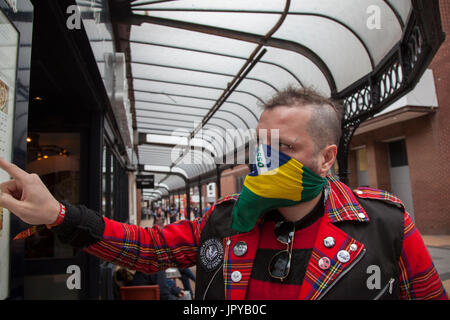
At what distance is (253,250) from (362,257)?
15.7 inches

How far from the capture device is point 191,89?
23.1ft

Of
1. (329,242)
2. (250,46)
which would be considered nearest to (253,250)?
(329,242)

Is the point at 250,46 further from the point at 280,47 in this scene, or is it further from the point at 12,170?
the point at 12,170

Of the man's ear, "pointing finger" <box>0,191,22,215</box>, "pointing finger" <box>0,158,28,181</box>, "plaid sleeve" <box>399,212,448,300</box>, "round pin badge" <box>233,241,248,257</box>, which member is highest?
the man's ear

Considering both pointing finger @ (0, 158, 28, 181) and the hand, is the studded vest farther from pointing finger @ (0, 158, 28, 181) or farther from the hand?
pointing finger @ (0, 158, 28, 181)

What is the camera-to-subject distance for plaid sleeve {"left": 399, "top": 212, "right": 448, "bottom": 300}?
3.79 feet

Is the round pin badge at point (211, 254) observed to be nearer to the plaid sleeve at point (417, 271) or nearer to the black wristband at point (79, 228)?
the black wristband at point (79, 228)

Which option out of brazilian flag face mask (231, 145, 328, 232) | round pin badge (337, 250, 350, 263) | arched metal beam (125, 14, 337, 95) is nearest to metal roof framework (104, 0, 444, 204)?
arched metal beam (125, 14, 337, 95)

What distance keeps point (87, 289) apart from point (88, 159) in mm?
1510

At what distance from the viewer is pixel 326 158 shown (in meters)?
1.35

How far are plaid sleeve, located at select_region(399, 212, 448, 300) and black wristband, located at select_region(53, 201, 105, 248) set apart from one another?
1.18 metres

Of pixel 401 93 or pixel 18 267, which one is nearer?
pixel 18 267
